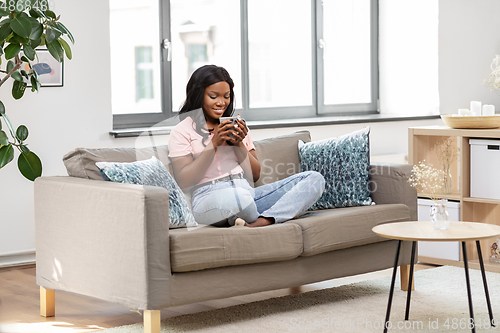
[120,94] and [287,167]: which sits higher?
[120,94]

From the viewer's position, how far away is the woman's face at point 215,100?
3.29 metres

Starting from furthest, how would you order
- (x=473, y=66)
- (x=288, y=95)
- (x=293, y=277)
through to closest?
(x=473, y=66) < (x=288, y=95) < (x=293, y=277)

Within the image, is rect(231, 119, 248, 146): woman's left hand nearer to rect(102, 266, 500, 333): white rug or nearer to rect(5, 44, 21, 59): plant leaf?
rect(102, 266, 500, 333): white rug

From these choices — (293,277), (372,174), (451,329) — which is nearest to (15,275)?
(293,277)

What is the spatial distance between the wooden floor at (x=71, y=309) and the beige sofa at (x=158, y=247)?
4.6 inches

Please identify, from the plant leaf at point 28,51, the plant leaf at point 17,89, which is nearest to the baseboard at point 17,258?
the plant leaf at point 17,89

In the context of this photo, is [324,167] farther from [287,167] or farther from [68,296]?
[68,296]

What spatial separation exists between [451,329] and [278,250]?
0.77 meters

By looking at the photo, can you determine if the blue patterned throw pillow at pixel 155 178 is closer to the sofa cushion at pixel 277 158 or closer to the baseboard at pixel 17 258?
the sofa cushion at pixel 277 158

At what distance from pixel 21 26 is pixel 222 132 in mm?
1032

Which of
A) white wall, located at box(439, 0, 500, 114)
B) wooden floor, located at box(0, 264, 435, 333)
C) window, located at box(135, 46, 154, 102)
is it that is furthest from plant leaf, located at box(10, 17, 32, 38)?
white wall, located at box(439, 0, 500, 114)

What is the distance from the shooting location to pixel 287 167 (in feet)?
12.1

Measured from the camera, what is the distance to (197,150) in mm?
3207

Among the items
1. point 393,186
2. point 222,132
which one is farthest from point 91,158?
point 393,186
